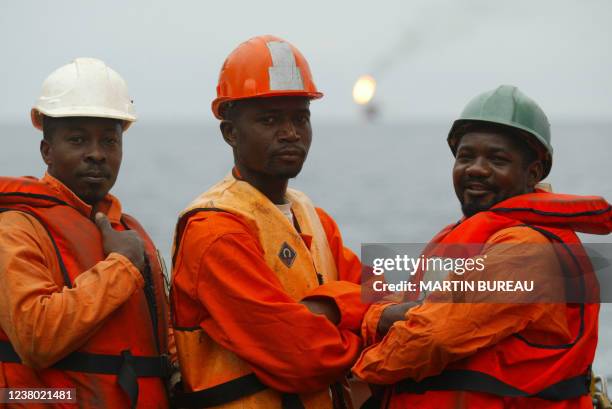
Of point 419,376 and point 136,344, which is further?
point 136,344

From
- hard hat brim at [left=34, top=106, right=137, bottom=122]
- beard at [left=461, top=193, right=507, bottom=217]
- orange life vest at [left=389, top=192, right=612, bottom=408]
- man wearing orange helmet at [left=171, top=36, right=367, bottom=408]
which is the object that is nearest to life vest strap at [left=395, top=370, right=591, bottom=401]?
orange life vest at [left=389, top=192, right=612, bottom=408]

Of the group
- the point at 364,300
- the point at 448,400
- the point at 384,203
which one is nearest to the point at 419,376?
the point at 448,400

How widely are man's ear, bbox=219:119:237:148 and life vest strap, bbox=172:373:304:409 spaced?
51.8 inches

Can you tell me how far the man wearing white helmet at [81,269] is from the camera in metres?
5.09

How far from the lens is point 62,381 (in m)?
5.29

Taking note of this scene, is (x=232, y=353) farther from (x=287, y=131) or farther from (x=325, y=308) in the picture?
(x=287, y=131)

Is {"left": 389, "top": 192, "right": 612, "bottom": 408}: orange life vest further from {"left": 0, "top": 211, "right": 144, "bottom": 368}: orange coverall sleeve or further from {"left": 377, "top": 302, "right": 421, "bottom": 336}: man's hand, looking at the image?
{"left": 0, "top": 211, "right": 144, "bottom": 368}: orange coverall sleeve

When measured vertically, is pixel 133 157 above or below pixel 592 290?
below

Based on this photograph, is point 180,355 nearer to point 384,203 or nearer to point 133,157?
point 384,203

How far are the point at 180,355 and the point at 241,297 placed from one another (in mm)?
592

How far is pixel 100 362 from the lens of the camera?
17.6 ft

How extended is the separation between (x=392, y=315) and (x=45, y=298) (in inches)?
67.9

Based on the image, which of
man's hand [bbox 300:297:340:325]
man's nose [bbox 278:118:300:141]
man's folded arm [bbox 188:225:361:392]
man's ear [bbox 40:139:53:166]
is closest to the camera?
man's folded arm [bbox 188:225:361:392]

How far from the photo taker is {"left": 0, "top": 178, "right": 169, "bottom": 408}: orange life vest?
529 cm
